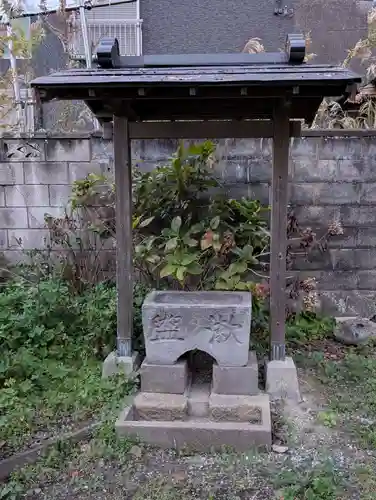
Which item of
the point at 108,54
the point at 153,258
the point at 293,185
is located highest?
the point at 108,54

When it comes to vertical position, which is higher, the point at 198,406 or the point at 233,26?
the point at 233,26

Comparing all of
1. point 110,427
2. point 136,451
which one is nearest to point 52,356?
point 110,427

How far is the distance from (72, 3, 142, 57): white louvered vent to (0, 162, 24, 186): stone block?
4029 mm

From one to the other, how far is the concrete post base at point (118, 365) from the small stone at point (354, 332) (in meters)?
2.28

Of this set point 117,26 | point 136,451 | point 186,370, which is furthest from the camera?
point 117,26

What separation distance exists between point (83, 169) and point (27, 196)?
2.31ft

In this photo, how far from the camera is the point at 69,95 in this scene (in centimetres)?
339

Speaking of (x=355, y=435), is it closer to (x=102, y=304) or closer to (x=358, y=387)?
(x=358, y=387)

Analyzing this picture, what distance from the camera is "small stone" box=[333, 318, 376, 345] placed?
4.90 metres

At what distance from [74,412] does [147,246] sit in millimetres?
1740

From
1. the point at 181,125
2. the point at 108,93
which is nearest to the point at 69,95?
the point at 108,93

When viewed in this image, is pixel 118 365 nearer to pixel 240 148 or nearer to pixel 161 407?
pixel 161 407

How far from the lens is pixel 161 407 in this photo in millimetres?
3406

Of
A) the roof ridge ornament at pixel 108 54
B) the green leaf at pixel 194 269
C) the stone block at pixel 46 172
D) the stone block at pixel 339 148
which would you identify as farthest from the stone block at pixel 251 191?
the roof ridge ornament at pixel 108 54
